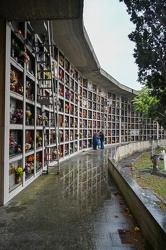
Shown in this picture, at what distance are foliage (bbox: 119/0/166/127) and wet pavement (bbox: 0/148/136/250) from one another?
7227 mm

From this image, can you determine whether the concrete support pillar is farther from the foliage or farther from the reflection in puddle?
the foliage

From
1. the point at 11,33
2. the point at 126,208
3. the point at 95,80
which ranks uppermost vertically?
the point at 95,80

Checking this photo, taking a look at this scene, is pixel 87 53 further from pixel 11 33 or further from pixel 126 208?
pixel 126 208

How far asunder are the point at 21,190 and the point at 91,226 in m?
2.10

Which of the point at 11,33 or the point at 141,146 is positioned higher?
the point at 11,33

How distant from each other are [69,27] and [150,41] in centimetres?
564

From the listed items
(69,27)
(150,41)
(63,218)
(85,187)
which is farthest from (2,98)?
(150,41)

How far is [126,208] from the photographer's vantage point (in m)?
3.23

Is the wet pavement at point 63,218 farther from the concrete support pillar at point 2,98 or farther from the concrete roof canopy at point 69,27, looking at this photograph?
the concrete roof canopy at point 69,27

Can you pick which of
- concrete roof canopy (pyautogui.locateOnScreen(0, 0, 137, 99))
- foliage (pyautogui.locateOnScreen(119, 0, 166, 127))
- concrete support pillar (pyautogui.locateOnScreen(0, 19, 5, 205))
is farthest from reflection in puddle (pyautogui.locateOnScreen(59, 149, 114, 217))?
foliage (pyautogui.locateOnScreen(119, 0, 166, 127))

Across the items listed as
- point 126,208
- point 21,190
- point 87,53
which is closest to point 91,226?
point 126,208

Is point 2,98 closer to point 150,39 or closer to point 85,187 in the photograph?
point 85,187

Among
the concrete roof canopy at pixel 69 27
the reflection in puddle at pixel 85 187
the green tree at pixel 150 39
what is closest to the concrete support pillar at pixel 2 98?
the concrete roof canopy at pixel 69 27

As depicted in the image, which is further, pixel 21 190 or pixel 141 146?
pixel 141 146
